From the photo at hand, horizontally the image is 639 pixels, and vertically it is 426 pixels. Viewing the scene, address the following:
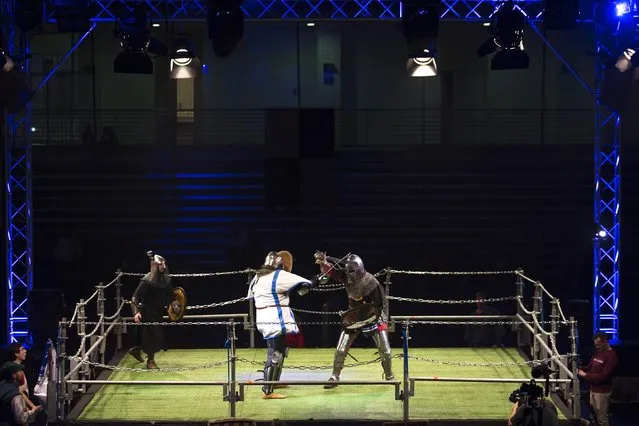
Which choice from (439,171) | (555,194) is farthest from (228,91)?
→ (555,194)

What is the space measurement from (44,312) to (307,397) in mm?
4558

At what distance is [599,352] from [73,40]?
39.0ft

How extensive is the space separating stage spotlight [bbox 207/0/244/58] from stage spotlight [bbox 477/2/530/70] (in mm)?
2963

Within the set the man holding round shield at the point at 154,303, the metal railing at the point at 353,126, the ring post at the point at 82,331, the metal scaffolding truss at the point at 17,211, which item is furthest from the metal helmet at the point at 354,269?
the metal railing at the point at 353,126

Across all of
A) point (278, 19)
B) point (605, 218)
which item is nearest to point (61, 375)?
point (278, 19)

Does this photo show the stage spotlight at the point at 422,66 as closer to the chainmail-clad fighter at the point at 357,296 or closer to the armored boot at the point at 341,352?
the chainmail-clad fighter at the point at 357,296

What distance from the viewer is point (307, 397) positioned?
520 inches

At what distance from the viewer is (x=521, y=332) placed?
15898mm

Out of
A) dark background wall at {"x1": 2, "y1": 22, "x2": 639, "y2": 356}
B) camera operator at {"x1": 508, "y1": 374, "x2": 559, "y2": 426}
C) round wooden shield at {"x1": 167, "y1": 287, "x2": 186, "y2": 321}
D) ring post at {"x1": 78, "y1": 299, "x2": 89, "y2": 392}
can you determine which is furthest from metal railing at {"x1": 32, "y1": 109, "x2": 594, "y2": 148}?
camera operator at {"x1": 508, "y1": 374, "x2": 559, "y2": 426}

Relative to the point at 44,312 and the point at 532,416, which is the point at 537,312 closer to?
the point at 532,416

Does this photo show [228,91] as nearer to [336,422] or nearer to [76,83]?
[76,83]

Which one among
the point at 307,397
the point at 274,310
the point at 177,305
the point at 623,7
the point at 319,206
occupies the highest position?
the point at 623,7

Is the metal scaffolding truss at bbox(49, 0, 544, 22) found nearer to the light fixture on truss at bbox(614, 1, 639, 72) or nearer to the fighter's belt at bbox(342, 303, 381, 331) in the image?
the light fixture on truss at bbox(614, 1, 639, 72)

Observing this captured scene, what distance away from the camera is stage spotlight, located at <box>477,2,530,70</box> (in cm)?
1468
